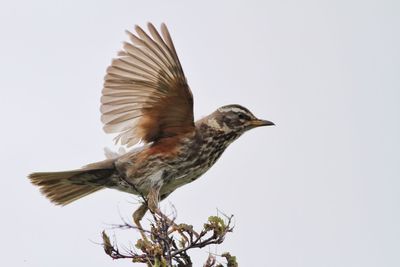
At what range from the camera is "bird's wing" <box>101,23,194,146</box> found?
353 inches

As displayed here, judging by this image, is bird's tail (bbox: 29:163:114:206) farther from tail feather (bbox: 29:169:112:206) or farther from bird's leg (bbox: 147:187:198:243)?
bird's leg (bbox: 147:187:198:243)

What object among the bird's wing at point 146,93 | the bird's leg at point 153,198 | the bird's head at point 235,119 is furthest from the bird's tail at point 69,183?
the bird's head at point 235,119

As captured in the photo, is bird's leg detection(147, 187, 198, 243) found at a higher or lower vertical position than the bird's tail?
lower

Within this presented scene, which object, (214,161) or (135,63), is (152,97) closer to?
(135,63)

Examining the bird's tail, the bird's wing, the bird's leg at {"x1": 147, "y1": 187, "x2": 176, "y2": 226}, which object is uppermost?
the bird's wing

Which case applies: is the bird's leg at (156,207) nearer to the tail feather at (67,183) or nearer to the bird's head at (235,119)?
the tail feather at (67,183)

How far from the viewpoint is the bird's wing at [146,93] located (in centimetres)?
896

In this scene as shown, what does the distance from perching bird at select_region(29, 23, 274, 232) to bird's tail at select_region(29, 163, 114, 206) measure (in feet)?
0.04

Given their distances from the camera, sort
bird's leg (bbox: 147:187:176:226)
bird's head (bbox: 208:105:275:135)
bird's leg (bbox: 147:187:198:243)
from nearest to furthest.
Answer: bird's leg (bbox: 147:187:198:243) < bird's leg (bbox: 147:187:176:226) < bird's head (bbox: 208:105:275:135)

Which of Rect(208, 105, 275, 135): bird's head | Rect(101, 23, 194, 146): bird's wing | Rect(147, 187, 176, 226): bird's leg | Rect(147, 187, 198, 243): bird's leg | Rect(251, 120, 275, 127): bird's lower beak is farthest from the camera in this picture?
Rect(208, 105, 275, 135): bird's head

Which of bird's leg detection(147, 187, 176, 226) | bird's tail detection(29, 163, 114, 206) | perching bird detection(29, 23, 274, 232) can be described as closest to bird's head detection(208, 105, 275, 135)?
perching bird detection(29, 23, 274, 232)

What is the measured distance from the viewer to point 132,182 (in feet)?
30.1

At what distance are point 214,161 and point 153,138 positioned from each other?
2.74ft

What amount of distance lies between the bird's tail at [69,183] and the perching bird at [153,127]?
0.04 ft
